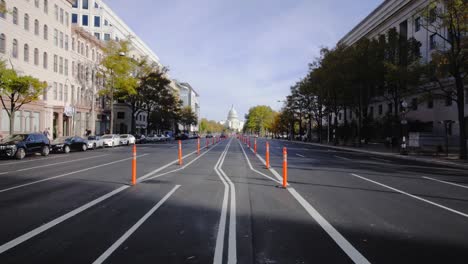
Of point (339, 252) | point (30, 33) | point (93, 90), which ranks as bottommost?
point (339, 252)

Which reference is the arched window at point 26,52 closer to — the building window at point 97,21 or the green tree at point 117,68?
the green tree at point 117,68

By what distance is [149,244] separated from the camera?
549 cm

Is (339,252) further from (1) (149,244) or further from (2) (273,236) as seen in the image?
(1) (149,244)

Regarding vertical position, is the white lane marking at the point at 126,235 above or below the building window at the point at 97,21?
below

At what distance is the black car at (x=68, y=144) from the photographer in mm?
28750

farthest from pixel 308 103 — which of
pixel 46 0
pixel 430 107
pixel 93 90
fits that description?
pixel 46 0

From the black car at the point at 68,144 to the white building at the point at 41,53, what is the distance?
910 centimetres

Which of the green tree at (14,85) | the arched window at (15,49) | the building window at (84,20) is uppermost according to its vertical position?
the building window at (84,20)

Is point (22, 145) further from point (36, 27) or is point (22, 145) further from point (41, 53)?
point (36, 27)

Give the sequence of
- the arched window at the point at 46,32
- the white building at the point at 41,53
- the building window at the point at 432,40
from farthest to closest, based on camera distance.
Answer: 1. the arched window at the point at 46,32
2. the building window at the point at 432,40
3. the white building at the point at 41,53

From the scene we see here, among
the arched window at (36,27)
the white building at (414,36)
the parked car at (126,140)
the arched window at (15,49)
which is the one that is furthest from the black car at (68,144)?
the white building at (414,36)

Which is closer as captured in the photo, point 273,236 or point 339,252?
point 339,252

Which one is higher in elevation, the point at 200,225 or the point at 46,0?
the point at 46,0

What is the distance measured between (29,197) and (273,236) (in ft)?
21.4
